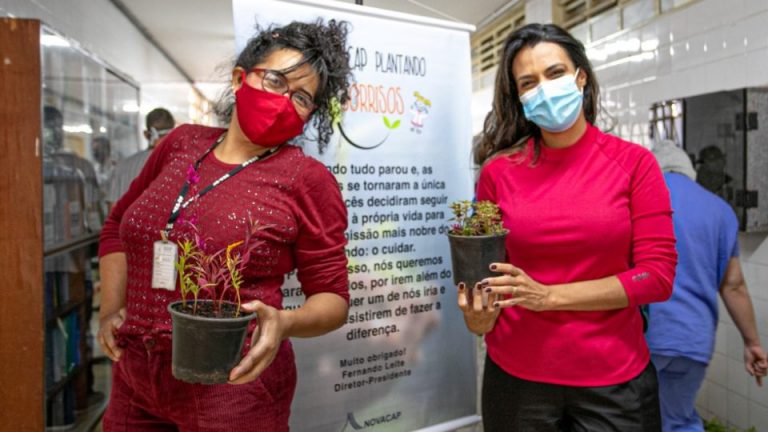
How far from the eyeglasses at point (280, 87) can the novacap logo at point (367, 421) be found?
1.08m

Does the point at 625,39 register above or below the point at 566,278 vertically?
above

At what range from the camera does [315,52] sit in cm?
131

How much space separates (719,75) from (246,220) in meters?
2.77

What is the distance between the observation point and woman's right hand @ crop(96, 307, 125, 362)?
1.19 meters

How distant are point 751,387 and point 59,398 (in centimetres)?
356

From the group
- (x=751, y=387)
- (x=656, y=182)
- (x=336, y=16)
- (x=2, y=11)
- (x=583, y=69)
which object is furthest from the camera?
(x=2, y=11)

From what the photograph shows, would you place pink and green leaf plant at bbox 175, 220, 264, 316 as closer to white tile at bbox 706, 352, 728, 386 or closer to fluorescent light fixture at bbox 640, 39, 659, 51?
white tile at bbox 706, 352, 728, 386

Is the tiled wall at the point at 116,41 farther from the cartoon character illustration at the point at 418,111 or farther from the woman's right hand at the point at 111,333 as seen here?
the woman's right hand at the point at 111,333

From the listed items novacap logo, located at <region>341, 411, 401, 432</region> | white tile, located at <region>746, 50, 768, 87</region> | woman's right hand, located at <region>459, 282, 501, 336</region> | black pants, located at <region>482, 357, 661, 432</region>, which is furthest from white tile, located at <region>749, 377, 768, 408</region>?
woman's right hand, located at <region>459, 282, 501, 336</region>

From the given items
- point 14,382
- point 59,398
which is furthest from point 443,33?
point 59,398

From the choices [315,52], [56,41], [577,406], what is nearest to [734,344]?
[577,406]

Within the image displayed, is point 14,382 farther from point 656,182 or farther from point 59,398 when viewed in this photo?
point 656,182

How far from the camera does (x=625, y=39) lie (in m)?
3.73

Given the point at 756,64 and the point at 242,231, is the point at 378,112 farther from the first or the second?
the point at 756,64
